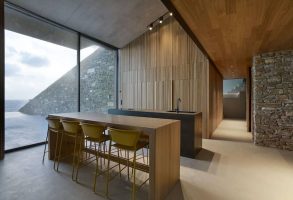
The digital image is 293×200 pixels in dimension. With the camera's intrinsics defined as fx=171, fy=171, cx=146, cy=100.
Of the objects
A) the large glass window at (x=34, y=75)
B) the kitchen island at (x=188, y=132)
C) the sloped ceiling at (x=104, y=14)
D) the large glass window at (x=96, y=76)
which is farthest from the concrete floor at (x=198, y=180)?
the sloped ceiling at (x=104, y=14)

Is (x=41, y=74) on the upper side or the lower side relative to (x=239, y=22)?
lower

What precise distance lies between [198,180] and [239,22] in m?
2.57

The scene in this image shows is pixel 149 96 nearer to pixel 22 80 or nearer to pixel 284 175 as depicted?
pixel 22 80

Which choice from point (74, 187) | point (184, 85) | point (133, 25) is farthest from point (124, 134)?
point (133, 25)

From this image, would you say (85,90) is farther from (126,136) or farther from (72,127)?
(126,136)

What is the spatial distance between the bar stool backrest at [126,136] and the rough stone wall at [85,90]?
342 centimetres

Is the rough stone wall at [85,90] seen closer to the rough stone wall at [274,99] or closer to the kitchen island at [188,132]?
the kitchen island at [188,132]

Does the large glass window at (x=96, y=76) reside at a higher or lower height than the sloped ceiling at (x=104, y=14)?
lower

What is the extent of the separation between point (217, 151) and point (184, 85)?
2.38 metres

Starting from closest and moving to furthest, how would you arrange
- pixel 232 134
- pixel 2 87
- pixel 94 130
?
pixel 94 130 → pixel 2 87 → pixel 232 134

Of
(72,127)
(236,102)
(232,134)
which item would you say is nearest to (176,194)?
(72,127)

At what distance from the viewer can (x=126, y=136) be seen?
85.1 inches

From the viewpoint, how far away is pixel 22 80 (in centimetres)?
424

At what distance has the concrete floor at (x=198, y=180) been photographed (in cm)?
231
